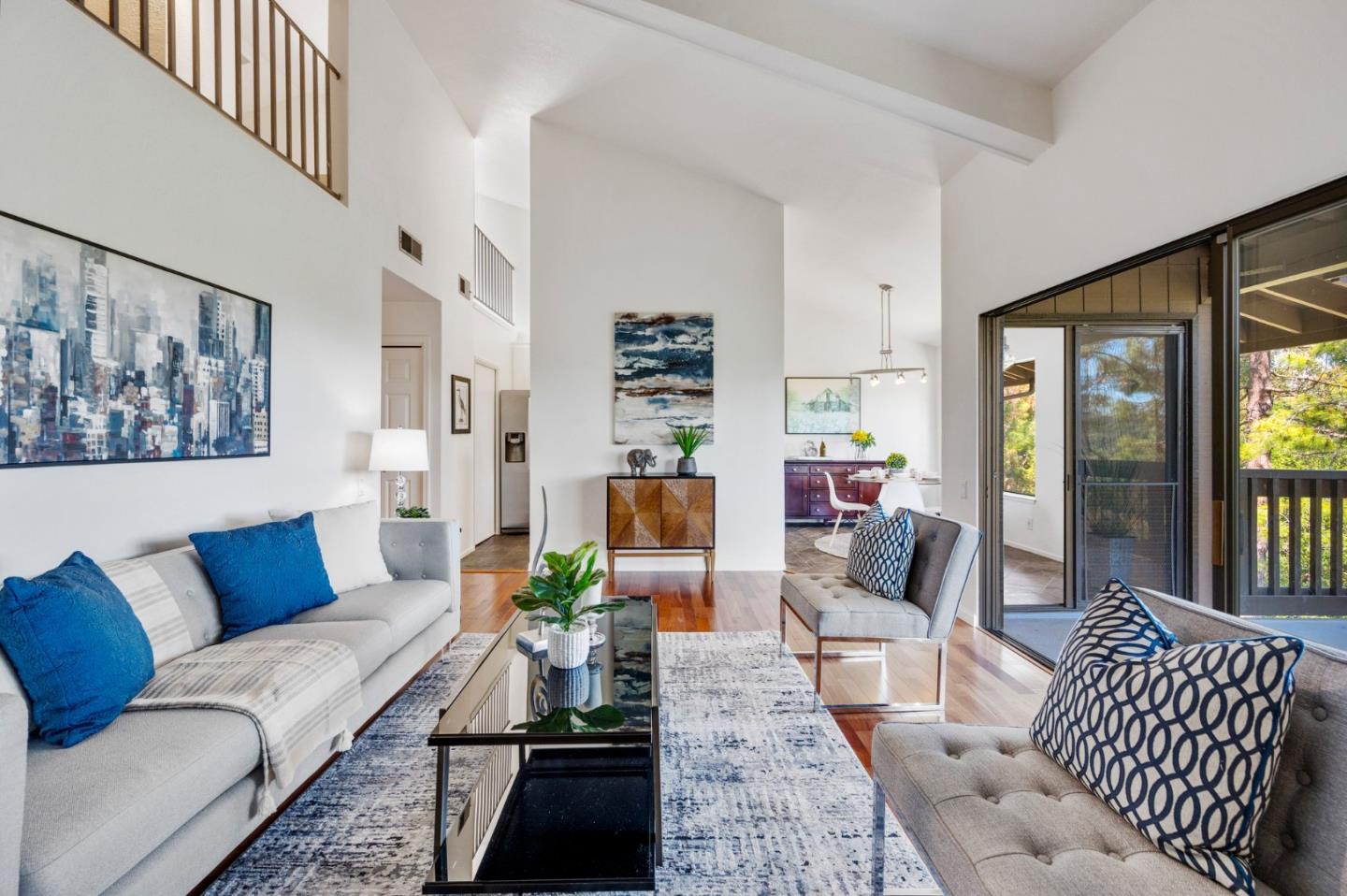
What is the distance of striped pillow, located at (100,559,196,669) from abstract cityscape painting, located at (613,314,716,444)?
3630mm

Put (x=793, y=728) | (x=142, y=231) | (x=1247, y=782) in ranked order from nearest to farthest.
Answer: (x=1247, y=782) < (x=142, y=231) < (x=793, y=728)

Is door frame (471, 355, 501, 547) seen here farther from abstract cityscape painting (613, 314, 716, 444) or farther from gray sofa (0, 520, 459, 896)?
gray sofa (0, 520, 459, 896)

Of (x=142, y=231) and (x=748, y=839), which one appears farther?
(x=142, y=231)

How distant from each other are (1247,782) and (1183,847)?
0.53 feet

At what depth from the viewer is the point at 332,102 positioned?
12.5 ft

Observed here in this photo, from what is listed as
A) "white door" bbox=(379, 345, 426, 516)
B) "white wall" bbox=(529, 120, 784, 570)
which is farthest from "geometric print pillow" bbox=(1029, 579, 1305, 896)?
"white door" bbox=(379, 345, 426, 516)

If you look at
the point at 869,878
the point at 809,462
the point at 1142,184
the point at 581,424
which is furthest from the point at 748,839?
the point at 809,462

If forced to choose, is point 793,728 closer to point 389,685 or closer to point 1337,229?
point 389,685

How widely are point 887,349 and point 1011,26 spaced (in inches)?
235

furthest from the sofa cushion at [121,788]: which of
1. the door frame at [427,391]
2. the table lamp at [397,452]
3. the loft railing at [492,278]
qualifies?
the loft railing at [492,278]

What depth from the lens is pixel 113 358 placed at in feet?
7.24

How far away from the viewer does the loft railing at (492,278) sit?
6.87m

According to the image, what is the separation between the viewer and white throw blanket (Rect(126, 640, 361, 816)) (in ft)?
5.57

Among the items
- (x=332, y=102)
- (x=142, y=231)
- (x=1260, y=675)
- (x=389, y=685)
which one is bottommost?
(x=389, y=685)
